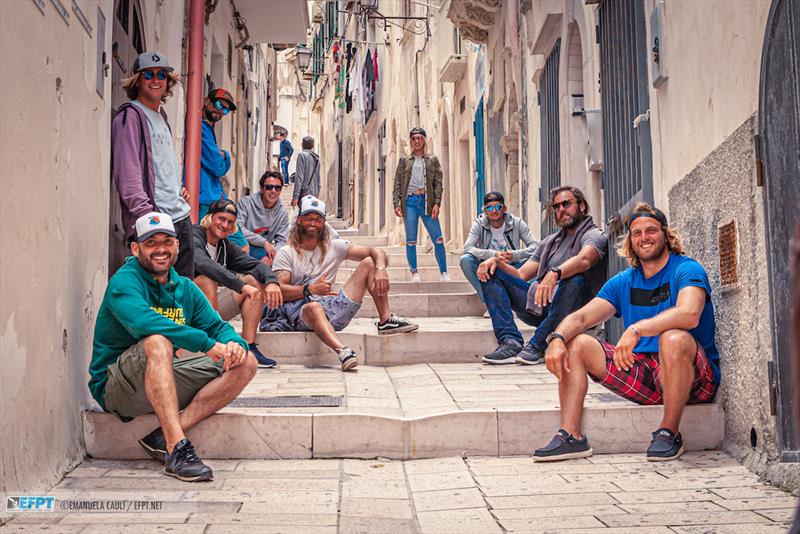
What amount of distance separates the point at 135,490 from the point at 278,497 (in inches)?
24.4

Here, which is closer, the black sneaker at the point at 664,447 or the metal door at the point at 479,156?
the black sneaker at the point at 664,447

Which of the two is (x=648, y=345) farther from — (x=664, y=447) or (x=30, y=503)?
(x=30, y=503)

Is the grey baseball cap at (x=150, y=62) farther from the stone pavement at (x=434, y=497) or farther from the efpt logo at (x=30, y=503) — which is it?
the efpt logo at (x=30, y=503)

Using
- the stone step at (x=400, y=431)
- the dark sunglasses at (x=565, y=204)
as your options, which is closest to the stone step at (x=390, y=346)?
the dark sunglasses at (x=565, y=204)

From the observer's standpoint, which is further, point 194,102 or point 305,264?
point 194,102

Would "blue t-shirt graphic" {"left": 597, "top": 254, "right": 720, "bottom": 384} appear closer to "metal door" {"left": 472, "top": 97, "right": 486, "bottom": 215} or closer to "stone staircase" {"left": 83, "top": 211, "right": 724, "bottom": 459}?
"stone staircase" {"left": 83, "top": 211, "right": 724, "bottom": 459}

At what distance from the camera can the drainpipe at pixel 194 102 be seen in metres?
7.72

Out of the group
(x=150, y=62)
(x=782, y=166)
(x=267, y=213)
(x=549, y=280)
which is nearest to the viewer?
(x=782, y=166)

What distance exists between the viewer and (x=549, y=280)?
20.3 ft

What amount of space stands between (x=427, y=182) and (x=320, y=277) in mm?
3854

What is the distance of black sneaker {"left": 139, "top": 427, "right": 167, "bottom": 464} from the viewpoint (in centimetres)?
425

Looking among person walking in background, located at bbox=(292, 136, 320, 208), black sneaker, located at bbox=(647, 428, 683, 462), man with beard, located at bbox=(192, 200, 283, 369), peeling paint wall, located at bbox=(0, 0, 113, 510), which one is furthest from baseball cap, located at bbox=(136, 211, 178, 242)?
person walking in background, located at bbox=(292, 136, 320, 208)

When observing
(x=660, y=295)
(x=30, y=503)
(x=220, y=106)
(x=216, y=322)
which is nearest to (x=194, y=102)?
(x=220, y=106)

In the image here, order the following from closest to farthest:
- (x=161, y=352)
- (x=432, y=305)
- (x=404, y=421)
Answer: (x=161, y=352), (x=404, y=421), (x=432, y=305)
